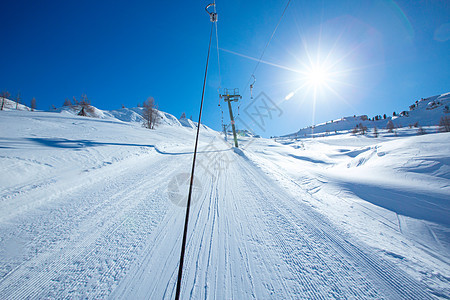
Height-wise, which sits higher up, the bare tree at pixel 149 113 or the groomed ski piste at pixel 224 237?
the bare tree at pixel 149 113

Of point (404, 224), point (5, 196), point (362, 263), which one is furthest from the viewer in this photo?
point (5, 196)

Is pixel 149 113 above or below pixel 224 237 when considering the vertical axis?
above

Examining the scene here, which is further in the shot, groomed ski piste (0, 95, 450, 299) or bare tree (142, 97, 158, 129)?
bare tree (142, 97, 158, 129)

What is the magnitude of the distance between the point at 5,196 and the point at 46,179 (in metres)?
0.72

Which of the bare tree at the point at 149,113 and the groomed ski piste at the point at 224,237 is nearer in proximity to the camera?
the groomed ski piste at the point at 224,237

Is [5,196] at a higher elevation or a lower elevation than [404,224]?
higher

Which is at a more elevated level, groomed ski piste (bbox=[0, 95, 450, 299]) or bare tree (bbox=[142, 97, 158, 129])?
bare tree (bbox=[142, 97, 158, 129])

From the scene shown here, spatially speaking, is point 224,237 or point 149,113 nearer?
point 224,237

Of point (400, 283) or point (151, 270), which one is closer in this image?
point (400, 283)

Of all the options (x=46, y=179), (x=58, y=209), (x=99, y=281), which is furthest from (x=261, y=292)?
(x=46, y=179)

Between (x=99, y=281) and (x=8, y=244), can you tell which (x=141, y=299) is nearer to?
(x=99, y=281)

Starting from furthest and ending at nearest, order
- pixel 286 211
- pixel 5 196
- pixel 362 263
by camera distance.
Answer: pixel 5 196
pixel 286 211
pixel 362 263

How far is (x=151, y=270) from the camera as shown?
1.34m

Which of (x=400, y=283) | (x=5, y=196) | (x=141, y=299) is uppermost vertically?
(x=5, y=196)
